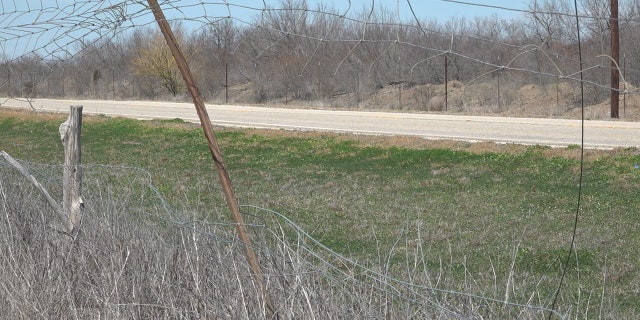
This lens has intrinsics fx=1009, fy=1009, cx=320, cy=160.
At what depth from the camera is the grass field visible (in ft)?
24.0

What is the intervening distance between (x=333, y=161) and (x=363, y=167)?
3.59 ft

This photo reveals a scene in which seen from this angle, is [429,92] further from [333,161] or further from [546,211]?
[546,211]

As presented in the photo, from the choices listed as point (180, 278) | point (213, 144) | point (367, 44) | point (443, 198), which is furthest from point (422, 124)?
point (213, 144)

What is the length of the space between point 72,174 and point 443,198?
684cm

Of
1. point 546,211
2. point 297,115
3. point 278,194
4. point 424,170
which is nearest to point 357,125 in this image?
point 297,115

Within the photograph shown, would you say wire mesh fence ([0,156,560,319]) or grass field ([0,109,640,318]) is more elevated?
wire mesh fence ([0,156,560,319])

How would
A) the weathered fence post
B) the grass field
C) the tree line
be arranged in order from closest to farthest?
the tree line, the weathered fence post, the grass field

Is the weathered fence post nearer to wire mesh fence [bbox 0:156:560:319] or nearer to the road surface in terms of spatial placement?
wire mesh fence [bbox 0:156:560:319]

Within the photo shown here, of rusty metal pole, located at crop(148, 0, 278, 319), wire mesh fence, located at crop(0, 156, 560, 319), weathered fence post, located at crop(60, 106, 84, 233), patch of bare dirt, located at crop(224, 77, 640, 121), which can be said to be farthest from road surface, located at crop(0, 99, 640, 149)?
rusty metal pole, located at crop(148, 0, 278, 319)

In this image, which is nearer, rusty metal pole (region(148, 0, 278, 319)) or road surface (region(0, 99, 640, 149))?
rusty metal pole (region(148, 0, 278, 319))

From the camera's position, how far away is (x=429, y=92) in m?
31.2

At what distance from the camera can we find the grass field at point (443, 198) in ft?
24.0

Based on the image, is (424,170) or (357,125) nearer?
(424,170)

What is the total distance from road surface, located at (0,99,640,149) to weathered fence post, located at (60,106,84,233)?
10.6 meters
